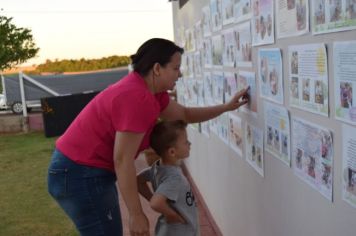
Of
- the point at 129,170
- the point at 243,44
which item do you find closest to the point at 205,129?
the point at 243,44

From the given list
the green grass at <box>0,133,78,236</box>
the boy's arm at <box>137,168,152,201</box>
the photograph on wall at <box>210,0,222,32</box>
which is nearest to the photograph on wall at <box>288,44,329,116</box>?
the boy's arm at <box>137,168,152,201</box>

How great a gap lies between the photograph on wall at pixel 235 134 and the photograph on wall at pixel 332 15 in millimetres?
1489

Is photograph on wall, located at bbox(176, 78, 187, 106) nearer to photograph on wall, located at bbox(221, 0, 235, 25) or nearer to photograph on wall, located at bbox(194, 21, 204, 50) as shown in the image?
photograph on wall, located at bbox(194, 21, 204, 50)

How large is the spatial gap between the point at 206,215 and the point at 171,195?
8.89 ft

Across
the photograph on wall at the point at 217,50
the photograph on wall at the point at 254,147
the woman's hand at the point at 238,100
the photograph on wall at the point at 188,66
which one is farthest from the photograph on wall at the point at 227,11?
the photograph on wall at the point at 188,66

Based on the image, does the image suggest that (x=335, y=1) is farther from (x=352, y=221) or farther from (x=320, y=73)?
(x=352, y=221)

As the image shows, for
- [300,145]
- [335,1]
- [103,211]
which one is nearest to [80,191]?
[103,211]

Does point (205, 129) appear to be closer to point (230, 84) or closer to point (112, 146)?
point (230, 84)

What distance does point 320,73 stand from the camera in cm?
199

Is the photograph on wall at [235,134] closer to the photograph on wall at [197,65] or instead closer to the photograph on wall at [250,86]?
the photograph on wall at [250,86]

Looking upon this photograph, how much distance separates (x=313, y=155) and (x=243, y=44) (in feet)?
3.98

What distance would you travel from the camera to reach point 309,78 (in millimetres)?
2113

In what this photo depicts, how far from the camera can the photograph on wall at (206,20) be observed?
175 inches

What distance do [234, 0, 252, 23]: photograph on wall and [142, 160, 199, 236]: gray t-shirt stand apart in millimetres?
950
